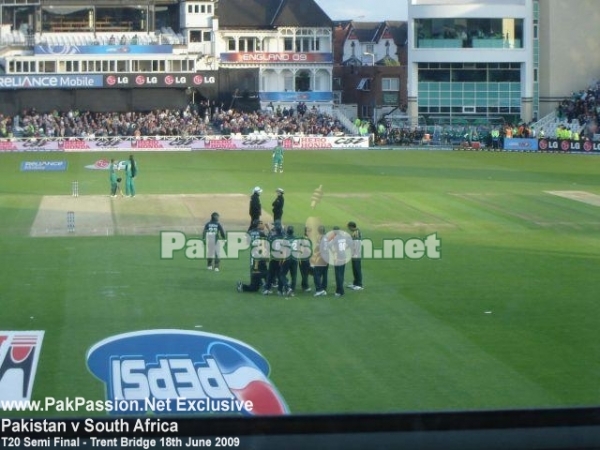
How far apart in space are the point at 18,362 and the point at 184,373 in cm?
301

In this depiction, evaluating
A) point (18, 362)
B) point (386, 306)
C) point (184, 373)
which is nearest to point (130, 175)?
point (386, 306)

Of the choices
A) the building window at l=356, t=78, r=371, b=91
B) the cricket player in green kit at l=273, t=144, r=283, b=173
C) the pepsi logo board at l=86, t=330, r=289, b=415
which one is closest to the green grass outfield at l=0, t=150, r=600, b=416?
the pepsi logo board at l=86, t=330, r=289, b=415

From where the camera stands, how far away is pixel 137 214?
34000mm

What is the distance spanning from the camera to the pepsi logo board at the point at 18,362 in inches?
522

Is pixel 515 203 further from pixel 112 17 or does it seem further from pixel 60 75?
pixel 112 17

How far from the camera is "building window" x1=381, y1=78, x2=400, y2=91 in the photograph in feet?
302

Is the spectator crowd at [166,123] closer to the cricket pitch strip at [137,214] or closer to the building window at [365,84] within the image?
the building window at [365,84]

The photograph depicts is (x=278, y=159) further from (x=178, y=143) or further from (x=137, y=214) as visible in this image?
(x=178, y=143)

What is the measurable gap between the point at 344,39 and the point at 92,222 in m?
82.9

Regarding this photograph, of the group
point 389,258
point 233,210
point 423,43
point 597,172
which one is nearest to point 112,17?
point 423,43

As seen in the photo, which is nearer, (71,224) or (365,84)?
(71,224)

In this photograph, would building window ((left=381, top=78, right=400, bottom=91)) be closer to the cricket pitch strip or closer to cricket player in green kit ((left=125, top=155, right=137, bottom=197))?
the cricket pitch strip

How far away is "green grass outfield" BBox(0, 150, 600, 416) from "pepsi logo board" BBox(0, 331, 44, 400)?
0.19 m

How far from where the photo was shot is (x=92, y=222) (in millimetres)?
32000
